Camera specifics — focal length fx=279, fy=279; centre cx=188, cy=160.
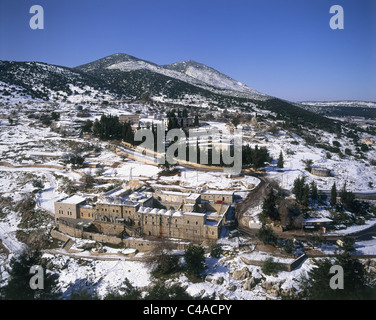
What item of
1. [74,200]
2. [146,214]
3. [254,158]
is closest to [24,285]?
[74,200]

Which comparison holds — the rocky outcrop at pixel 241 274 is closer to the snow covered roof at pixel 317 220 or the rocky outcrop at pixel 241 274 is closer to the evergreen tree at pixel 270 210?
the evergreen tree at pixel 270 210

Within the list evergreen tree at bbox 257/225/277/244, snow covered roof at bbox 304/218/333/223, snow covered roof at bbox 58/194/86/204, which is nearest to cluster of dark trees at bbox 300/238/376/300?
evergreen tree at bbox 257/225/277/244

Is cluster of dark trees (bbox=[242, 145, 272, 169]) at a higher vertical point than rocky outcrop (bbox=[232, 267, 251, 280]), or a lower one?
higher

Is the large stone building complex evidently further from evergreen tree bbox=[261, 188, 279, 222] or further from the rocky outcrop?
the rocky outcrop

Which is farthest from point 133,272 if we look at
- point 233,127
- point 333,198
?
point 233,127

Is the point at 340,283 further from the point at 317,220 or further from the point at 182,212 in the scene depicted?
the point at 182,212

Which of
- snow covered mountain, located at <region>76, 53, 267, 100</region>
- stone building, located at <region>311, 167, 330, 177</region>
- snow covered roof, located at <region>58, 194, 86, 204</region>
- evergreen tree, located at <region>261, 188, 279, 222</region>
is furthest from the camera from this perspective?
snow covered mountain, located at <region>76, 53, 267, 100</region>

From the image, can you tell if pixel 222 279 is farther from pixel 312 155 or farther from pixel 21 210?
pixel 312 155

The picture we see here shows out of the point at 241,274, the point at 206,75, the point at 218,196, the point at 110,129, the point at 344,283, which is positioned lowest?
the point at 241,274

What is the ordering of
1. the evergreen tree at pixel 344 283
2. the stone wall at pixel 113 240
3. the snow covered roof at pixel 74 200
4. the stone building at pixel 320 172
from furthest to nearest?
1. the stone building at pixel 320 172
2. the snow covered roof at pixel 74 200
3. the stone wall at pixel 113 240
4. the evergreen tree at pixel 344 283

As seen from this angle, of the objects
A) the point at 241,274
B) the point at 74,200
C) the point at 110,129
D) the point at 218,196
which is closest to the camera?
the point at 241,274

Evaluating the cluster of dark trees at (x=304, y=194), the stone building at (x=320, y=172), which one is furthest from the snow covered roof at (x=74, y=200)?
the stone building at (x=320, y=172)
